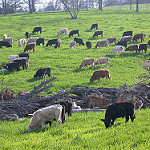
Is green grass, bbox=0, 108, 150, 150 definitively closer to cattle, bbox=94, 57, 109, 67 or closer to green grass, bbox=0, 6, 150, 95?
green grass, bbox=0, 6, 150, 95

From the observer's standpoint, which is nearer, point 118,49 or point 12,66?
point 12,66

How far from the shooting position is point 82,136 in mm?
9055

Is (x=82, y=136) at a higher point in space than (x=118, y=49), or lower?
lower

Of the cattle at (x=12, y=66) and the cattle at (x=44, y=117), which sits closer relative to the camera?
the cattle at (x=44, y=117)

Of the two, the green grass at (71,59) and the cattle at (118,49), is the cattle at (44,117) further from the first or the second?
the cattle at (118,49)

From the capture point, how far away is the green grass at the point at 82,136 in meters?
8.25

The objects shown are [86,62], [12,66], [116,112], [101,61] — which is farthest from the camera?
[101,61]

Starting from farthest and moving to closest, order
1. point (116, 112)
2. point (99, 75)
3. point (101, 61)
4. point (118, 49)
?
point (118, 49) < point (101, 61) < point (99, 75) < point (116, 112)

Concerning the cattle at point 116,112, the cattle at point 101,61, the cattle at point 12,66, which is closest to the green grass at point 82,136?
the cattle at point 116,112

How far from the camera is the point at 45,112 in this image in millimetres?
10719

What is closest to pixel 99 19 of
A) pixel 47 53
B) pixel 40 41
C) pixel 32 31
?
pixel 32 31

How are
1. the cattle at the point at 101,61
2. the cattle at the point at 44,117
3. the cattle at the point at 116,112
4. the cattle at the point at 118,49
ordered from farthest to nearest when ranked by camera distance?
the cattle at the point at 118,49
the cattle at the point at 101,61
the cattle at the point at 44,117
the cattle at the point at 116,112

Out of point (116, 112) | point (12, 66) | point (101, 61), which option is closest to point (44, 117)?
point (116, 112)

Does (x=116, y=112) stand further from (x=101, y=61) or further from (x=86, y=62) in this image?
(x=101, y=61)
